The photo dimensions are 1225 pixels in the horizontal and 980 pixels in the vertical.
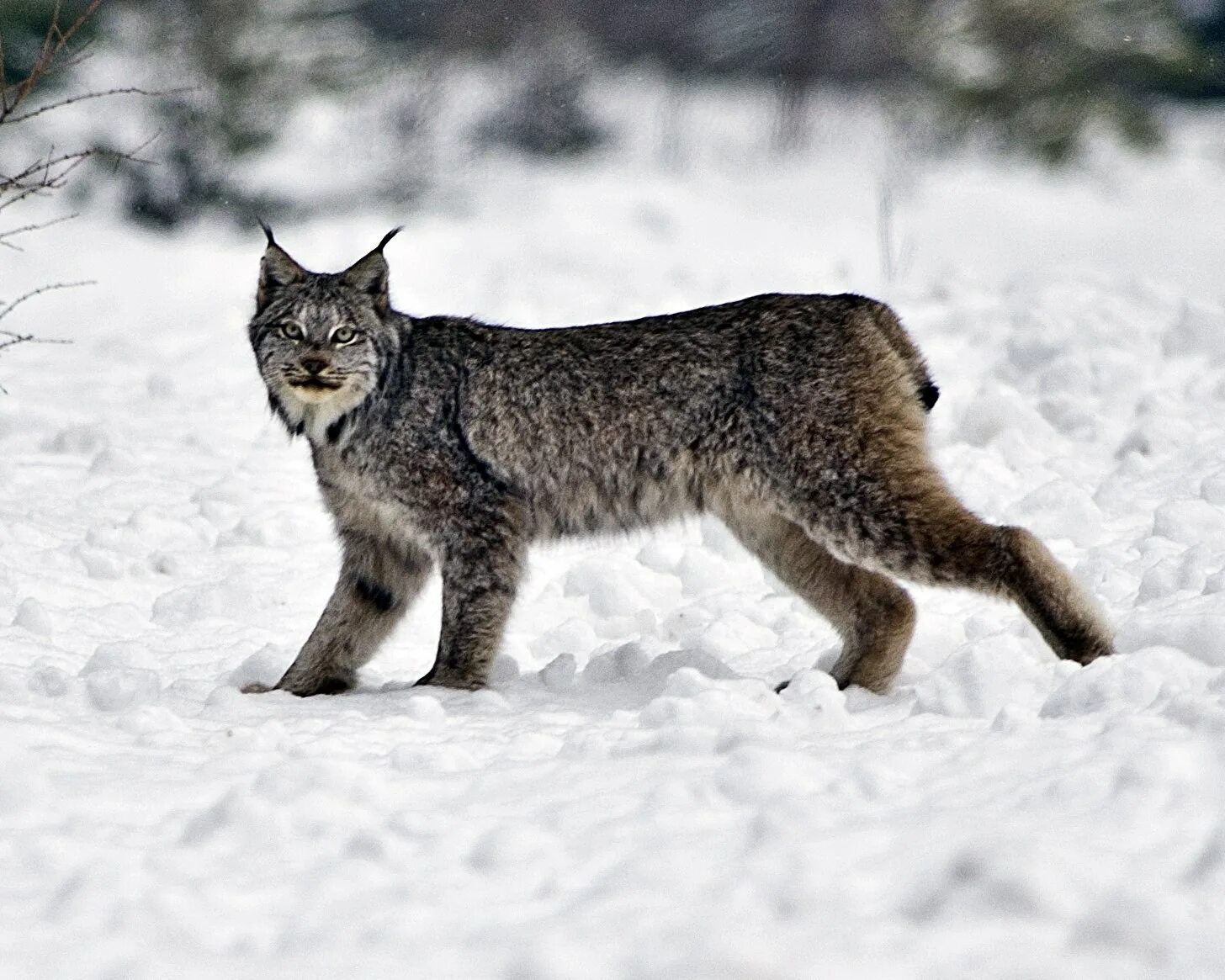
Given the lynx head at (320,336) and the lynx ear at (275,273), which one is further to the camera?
the lynx ear at (275,273)

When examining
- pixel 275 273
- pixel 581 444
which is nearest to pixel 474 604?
pixel 581 444

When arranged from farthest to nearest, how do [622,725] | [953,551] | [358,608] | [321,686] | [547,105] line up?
[547,105] < [358,608] < [321,686] < [953,551] < [622,725]

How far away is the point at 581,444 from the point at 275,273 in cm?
105

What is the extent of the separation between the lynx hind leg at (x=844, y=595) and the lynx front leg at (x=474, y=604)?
65 cm

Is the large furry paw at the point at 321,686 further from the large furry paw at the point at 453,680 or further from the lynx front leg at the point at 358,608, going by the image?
the large furry paw at the point at 453,680

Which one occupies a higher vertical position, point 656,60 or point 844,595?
point 656,60

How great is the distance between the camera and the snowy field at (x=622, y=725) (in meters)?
2.88

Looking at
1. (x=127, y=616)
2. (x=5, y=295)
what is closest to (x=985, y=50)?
(x=5, y=295)

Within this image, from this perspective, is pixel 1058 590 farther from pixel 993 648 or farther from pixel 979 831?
pixel 979 831

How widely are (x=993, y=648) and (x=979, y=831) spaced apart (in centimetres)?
116

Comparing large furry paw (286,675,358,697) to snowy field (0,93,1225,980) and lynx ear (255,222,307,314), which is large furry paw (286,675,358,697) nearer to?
snowy field (0,93,1225,980)

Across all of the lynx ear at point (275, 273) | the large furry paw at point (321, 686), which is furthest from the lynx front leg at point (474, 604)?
the lynx ear at point (275, 273)

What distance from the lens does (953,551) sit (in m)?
4.70

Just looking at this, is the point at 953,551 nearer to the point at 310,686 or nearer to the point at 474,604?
the point at 474,604
